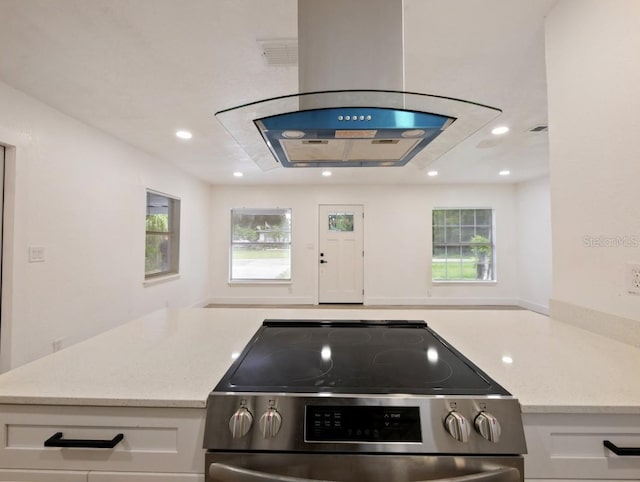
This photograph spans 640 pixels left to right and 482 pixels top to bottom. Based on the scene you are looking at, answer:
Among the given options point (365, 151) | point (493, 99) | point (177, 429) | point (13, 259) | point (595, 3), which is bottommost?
point (177, 429)

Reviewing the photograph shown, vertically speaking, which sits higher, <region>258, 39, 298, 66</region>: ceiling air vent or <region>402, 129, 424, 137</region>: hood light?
<region>258, 39, 298, 66</region>: ceiling air vent

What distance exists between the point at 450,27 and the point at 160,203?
13.6ft

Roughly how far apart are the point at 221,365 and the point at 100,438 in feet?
1.03

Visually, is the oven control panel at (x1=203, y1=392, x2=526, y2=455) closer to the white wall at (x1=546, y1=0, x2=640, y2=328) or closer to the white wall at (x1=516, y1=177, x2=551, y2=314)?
the white wall at (x1=546, y1=0, x2=640, y2=328)

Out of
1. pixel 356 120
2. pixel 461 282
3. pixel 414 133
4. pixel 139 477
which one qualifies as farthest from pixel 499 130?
pixel 139 477

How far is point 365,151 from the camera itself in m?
1.19

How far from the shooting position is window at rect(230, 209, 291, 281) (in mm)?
5793

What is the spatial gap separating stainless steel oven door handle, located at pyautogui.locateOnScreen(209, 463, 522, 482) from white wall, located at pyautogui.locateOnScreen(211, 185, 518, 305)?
5.02 meters

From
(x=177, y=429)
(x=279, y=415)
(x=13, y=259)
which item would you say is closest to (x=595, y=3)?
(x=279, y=415)

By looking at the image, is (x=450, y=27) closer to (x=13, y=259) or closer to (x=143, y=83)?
(x=143, y=83)

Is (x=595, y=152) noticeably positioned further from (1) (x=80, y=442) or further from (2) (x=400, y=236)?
(2) (x=400, y=236)

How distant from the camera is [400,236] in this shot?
18.5 feet

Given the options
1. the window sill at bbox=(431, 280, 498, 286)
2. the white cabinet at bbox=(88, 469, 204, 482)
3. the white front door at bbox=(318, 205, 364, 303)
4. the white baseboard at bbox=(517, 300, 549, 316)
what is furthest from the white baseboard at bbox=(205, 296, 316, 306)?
the white cabinet at bbox=(88, 469, 204, 482)

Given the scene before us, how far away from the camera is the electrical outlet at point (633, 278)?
1038 millimetres
